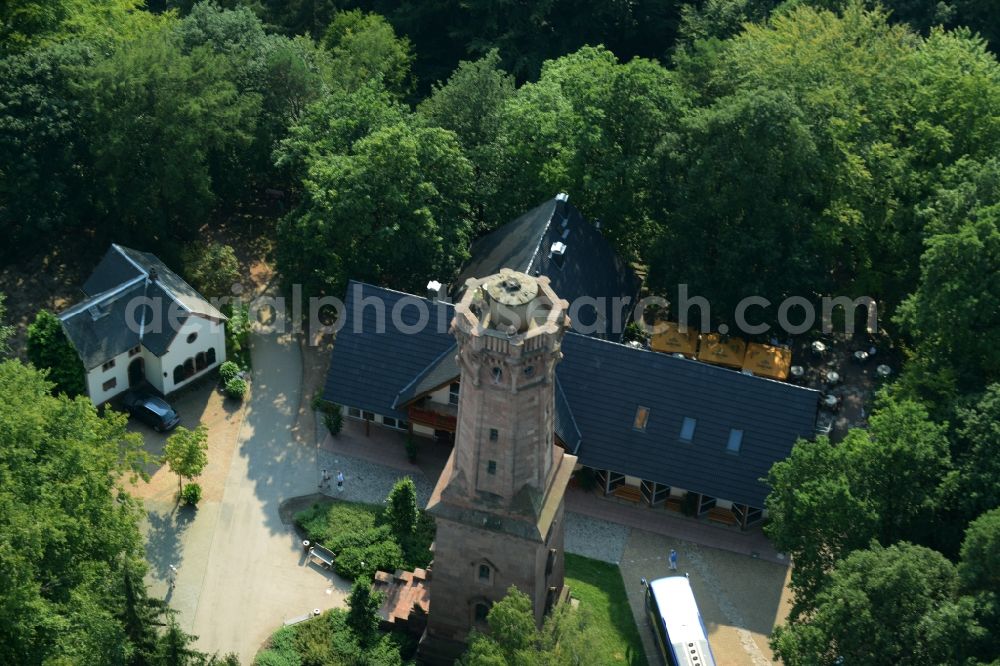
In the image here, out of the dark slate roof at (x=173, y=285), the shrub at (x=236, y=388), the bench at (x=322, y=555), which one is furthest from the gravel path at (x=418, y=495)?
the dark slate roof at (x=173, y=285)

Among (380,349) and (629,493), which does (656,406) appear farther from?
(380,349)

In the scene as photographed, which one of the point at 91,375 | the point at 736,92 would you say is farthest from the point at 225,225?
the point at 736,92

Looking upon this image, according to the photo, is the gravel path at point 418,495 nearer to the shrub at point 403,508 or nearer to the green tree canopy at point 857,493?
the shrub at point 403,508

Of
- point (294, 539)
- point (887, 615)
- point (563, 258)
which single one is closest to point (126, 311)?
point (294, 539)

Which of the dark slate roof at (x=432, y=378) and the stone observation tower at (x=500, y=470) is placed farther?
the dark slate roof at (x=432, y=378)

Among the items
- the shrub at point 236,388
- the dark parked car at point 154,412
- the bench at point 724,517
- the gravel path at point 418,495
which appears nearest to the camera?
the gravel path at point 418,495

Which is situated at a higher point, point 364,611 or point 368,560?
point 368,560

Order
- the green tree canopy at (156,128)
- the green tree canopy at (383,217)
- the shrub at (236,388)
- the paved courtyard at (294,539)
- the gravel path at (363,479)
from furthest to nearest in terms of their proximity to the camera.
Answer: the green tree canopy at (156,128), the shrub at (236,388), the green tree canopy at (383,217), the gravel path at (363,479), the paved courtyard at (294,539)

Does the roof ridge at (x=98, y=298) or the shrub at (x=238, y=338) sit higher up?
the roof ridge at (x=98, y=298)
